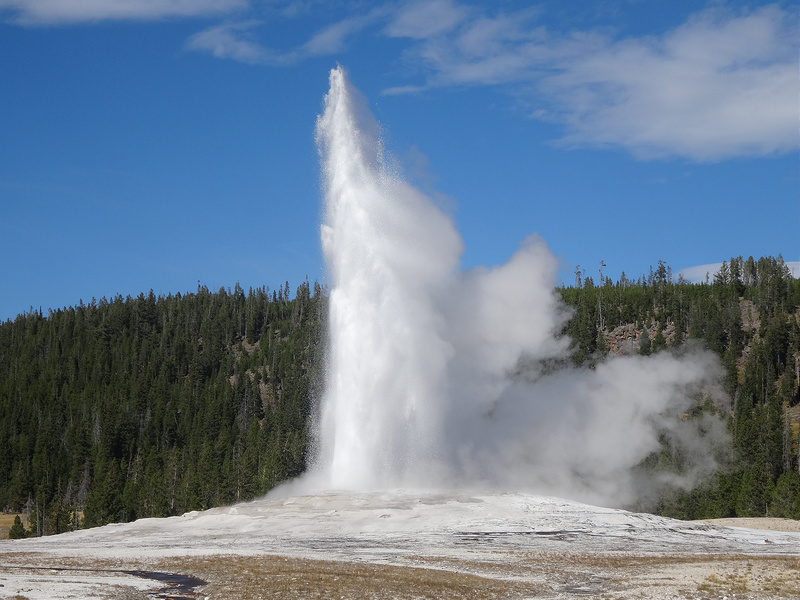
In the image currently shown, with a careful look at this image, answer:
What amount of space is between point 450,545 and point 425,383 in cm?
1569

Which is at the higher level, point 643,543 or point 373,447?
point 373,447

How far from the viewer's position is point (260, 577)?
25.8m

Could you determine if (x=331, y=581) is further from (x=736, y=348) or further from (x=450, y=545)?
(x=736, y=348)

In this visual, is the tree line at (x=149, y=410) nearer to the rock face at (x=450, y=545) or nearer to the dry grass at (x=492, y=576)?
the rock face at (x=450, y=545)

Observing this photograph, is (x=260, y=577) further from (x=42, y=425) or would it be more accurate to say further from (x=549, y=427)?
(x=42, y=425)

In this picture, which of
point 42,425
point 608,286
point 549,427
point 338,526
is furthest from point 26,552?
point 608,286

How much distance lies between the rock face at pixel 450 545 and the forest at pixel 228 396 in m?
27.5

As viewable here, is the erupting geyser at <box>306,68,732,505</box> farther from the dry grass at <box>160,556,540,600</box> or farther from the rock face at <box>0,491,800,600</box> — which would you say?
the dry grass at <box>160,556,540,600</box>

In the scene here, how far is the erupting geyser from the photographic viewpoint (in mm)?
47625

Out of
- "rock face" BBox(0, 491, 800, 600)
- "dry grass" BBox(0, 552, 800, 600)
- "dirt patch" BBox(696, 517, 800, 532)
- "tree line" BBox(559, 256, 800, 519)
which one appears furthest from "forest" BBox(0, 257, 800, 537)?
"dry grass" BBox(0, 552, 800, 600)

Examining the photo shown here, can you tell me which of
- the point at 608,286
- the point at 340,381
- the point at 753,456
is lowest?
the point at 753,456

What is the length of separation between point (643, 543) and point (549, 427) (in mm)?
27743

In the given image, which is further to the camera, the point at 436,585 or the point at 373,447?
the point at 373,447

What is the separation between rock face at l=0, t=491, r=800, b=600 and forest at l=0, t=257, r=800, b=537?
27.5m
